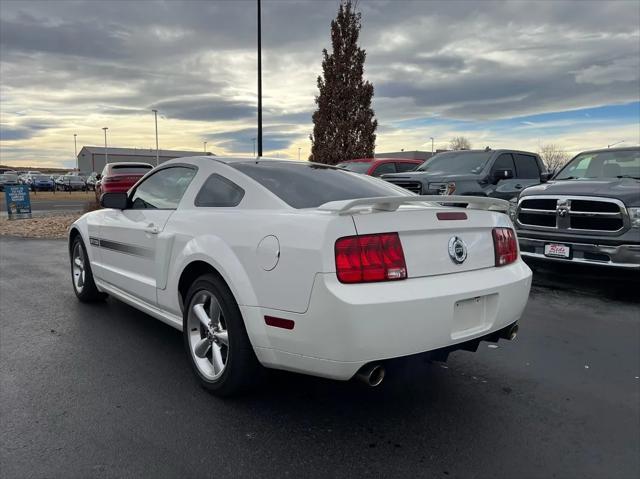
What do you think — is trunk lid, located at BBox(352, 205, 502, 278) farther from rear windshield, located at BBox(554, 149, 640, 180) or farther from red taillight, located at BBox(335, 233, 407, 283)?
rear windshield, located at BBox(554, 149, 640, 180)

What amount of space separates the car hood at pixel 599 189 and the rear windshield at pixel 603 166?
18.0 inches

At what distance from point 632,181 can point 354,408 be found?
539 centimetres

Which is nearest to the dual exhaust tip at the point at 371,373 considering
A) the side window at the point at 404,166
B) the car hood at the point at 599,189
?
the car hood at the point at 599,189

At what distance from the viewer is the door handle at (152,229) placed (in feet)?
12.6

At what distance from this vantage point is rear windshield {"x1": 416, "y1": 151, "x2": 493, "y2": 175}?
367 inches

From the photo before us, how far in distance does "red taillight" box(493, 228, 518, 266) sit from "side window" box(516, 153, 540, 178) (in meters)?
7.02

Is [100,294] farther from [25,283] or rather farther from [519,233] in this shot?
[519,233]

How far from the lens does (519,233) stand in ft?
22.3

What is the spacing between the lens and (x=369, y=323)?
251 cm

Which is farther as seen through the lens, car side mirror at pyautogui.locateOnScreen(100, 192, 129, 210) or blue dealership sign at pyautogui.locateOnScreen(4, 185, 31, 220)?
blue dealership sign at pyautogui.locateOnScreen(4, 185, 31, 220)

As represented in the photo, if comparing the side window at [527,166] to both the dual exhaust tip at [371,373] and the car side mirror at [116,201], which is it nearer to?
the car side mirror at [116,201]

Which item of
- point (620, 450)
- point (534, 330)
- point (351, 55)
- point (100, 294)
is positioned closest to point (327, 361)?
point (620, 450)

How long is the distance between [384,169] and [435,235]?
8.47 m

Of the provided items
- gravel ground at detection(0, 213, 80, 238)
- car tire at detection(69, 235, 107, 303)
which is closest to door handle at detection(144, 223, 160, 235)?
car tire at detection(69, 235, 107, 303)
